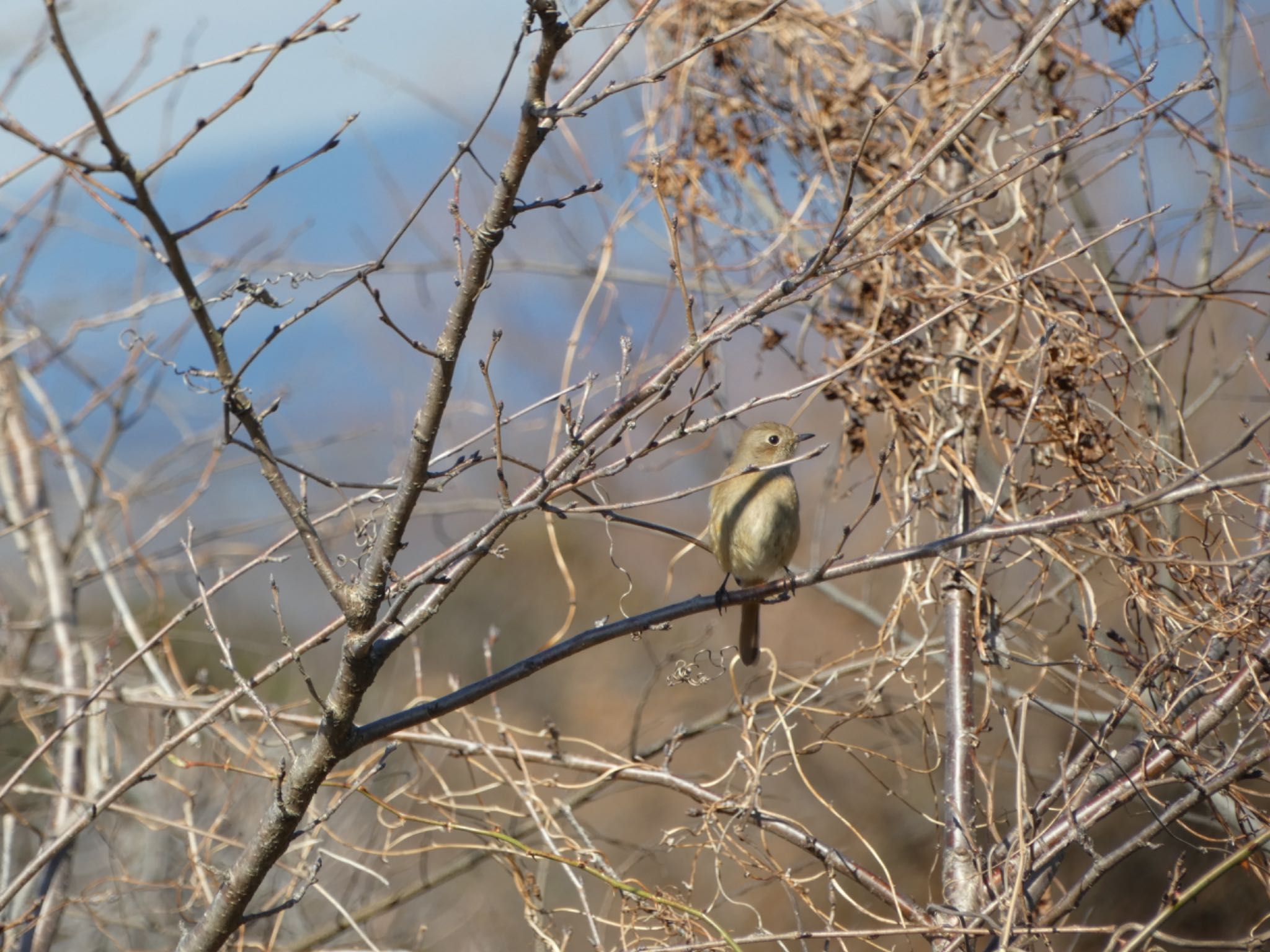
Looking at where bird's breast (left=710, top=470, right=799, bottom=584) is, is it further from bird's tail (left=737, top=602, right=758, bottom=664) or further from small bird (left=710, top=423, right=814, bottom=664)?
bird's tail (left=737, top=602, right=758, bottom=664)

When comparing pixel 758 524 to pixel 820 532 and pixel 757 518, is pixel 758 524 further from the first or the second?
pixel 820 532

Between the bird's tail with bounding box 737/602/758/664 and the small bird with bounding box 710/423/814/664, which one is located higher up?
the small bird with bounding box 710/423/814/664

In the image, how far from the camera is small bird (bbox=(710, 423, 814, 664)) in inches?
169

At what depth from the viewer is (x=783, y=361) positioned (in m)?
6.29

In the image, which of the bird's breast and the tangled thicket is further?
the bird's breast

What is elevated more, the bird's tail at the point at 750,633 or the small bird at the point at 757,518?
the small bird at the point at 757,518

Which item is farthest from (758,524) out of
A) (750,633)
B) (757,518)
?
(750,633)

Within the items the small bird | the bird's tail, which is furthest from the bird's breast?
the bird's tail

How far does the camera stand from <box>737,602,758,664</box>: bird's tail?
4238 millimetres

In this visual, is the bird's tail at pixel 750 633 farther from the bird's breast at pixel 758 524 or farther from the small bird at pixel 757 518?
the bird's breast at pixel 758 524

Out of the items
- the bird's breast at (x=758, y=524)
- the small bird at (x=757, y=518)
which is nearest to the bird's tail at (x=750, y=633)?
the small bird at (x=757, y=518)

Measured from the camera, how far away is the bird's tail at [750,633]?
424 cm

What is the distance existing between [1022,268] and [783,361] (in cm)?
241

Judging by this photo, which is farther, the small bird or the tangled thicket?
the small bird
